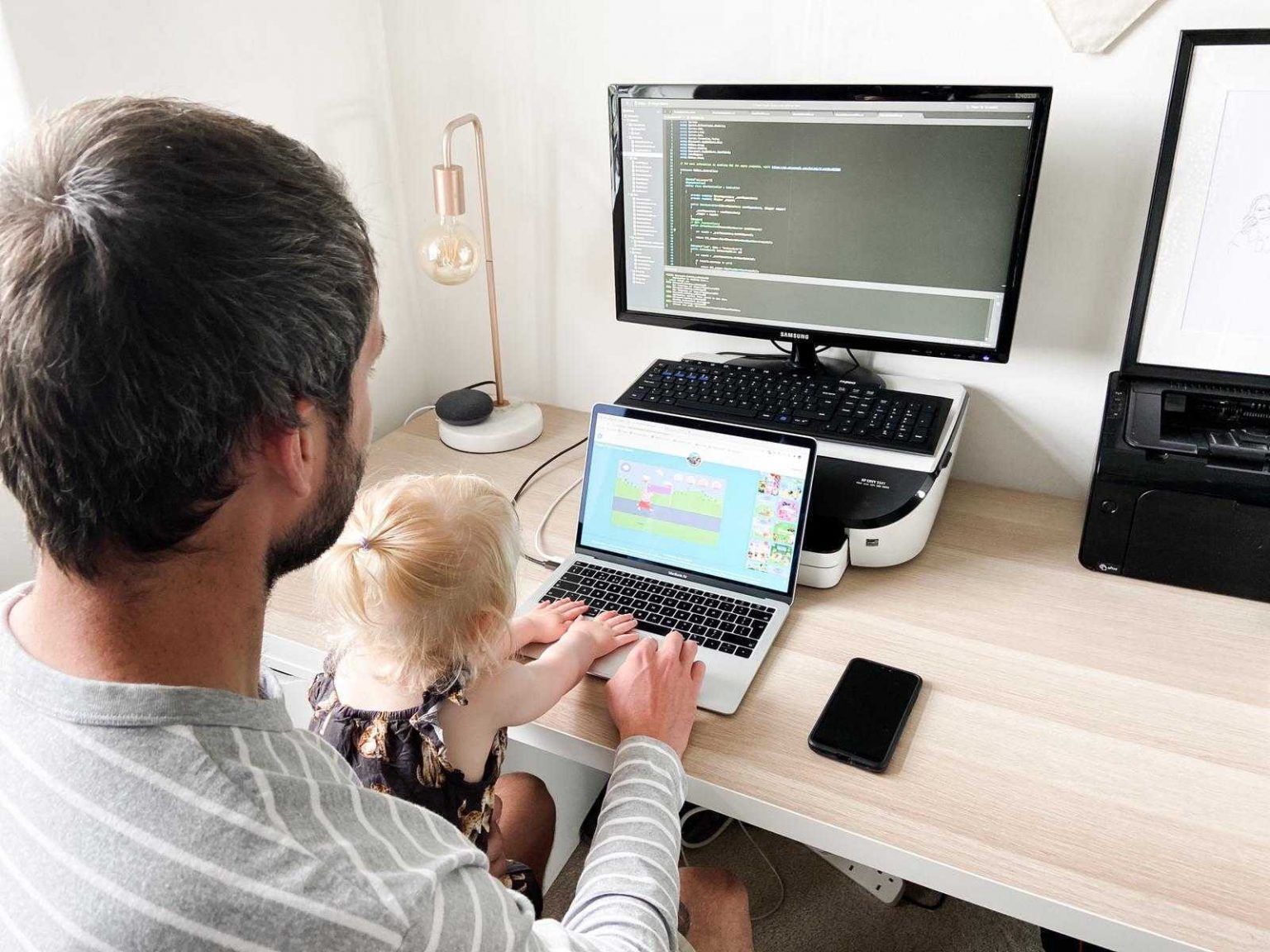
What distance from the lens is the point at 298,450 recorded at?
2.06ft

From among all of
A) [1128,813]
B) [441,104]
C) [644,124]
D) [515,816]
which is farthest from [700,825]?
[441,104]

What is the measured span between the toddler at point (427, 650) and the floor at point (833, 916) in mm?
696

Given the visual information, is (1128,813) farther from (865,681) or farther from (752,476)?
(752,476)

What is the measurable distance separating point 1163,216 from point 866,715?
692 mm

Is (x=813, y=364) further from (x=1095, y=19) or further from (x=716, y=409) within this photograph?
(x=1095, y=19)

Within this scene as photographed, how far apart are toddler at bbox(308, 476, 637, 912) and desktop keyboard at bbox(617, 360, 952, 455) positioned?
390 millimetres

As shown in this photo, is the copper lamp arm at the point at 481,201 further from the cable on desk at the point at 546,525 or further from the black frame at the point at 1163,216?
the black frame at the point at 1163,216

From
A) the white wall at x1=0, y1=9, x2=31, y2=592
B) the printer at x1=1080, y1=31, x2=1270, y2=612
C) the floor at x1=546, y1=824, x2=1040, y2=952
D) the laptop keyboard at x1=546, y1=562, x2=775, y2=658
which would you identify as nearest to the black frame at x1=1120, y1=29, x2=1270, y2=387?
the printer at x1=1080, y1=31, x2=1270, y2=612

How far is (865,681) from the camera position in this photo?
1.01 meters

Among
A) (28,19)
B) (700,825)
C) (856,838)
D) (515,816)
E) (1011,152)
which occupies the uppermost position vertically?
(28,19)

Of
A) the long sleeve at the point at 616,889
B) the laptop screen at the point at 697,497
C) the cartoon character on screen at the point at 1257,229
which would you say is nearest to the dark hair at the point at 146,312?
the long sleeve at the point at 616,889

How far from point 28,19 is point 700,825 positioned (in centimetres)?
152

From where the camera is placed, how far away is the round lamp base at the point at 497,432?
5.07ft

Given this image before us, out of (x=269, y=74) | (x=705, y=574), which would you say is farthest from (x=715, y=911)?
(x=269, y=74)
